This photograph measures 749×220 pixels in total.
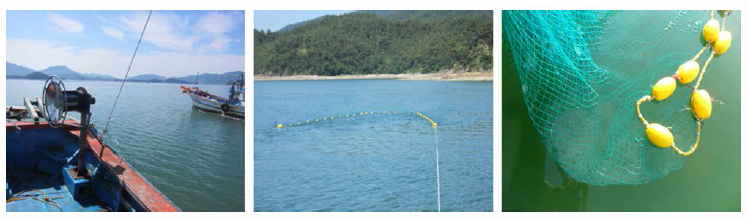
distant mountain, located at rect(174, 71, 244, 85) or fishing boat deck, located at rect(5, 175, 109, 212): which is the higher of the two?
distant mountain, located at rect(174, 71, 244, 85)

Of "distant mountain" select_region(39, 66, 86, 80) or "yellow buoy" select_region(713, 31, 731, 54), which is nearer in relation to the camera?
"yellow buoy" select_region(713, 31, 731, 54)

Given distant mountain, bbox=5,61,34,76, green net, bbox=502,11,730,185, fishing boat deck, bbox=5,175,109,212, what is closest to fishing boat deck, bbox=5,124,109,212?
fishing boat deck, bbox=5,175,109,212

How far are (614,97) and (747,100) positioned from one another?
2.73 feet

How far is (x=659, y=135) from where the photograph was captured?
276 centimetres

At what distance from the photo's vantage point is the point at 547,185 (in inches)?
112

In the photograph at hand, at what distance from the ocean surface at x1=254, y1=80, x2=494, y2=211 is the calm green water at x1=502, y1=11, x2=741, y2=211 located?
545 mm

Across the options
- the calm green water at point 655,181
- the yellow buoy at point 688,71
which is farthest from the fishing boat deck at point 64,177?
the yellow buoy at point 688,71

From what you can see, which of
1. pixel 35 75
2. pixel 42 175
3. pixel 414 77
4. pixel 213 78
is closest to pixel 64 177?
pixel 42 175

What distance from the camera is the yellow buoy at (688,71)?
2711mm

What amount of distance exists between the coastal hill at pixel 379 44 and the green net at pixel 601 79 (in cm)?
51

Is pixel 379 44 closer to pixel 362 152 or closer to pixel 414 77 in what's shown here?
pixel 414 77

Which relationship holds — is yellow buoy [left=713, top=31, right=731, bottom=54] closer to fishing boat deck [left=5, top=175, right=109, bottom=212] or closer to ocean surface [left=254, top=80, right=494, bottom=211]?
ocean surface [left=254, top=80, right=494, bottom=211]

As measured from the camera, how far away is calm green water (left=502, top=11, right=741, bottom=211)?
2.80 metres

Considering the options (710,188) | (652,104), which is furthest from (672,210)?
(652,104)
